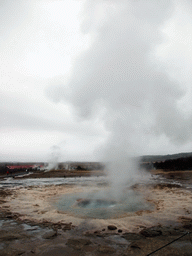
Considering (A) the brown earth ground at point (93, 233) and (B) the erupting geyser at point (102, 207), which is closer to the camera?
(A) the brown earth ground at point (93, 233)

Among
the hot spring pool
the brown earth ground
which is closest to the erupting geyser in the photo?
the hot spring pool

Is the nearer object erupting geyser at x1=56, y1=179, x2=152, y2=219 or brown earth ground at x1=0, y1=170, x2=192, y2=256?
brown earth ground at x1=0, y1=170, x2=192, y2=256

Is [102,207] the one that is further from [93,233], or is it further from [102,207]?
[93,233]

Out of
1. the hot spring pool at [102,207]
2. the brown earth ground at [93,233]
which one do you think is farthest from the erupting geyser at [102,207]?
the brown earth ground at [93,233]

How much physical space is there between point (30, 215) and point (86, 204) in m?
3.71

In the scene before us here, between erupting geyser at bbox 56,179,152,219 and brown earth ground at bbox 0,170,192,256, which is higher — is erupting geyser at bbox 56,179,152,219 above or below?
below

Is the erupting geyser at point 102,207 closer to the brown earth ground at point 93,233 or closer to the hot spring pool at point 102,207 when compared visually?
the hot spring pool at point 102,207

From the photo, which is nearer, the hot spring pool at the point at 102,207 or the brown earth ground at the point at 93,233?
the brown earth ground at the point at 93,233

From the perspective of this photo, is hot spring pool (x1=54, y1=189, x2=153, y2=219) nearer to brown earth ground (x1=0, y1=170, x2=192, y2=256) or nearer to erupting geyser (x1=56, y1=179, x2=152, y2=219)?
erupting geyser (x1=56, y1=179, x2=152, y2=219)

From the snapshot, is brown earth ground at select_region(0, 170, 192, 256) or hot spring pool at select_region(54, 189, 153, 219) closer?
brown earth ground at select_region(0, 170, 192, 256)

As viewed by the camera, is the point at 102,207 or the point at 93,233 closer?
the point at 93,233

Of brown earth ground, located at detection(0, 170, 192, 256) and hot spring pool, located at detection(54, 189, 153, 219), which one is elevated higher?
brown earth ground, located at detection(0, 170, 192, 256)

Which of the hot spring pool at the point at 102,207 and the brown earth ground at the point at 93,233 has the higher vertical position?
the brown earth ground at the point at 93,233

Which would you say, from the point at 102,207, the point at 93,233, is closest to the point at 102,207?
the point at 102,207
